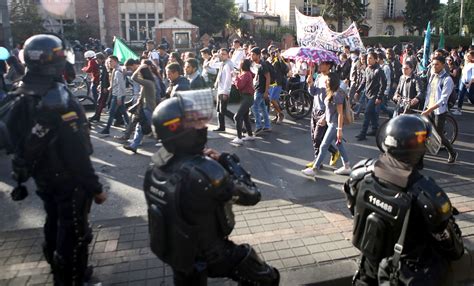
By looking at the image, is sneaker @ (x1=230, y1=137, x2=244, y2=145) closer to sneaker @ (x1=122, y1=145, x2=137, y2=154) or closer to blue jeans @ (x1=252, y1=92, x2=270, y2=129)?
blue jeans @ (x1=252, y1=92, x2=270, y2=129)

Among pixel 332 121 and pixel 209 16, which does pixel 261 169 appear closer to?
pixel 332 121

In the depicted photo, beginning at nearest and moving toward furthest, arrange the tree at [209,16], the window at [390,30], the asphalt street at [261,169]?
the asphalt street at [261,169] < the tree at [209,16] < the window at [390,30]

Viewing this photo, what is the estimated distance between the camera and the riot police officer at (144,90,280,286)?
7.86 feet

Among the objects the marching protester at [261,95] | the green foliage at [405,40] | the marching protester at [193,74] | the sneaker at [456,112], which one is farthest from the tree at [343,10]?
the marching protester at [193,74]

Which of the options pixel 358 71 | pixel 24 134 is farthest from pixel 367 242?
pixel 358 71

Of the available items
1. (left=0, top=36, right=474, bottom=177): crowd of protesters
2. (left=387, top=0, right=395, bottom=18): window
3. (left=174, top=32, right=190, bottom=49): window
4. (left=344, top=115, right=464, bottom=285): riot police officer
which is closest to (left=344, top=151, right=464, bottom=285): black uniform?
(left=344, top=115, right=464, bottom=285): riot police officer

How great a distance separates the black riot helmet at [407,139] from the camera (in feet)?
8.33

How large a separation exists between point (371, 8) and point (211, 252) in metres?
53.7

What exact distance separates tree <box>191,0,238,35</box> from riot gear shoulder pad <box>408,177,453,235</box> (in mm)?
38239

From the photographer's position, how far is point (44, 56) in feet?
10.6

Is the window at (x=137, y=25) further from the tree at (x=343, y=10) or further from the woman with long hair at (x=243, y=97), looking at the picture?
the woman with long hair at (x=243, y=97)

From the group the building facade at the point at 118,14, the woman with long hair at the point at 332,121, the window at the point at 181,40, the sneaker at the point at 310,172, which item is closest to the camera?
the woman with long hair at the point at 332,121

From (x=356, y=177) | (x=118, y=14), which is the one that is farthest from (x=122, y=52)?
(x=118, y=14)

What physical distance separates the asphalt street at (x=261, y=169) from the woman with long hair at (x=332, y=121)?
18 centimetres
